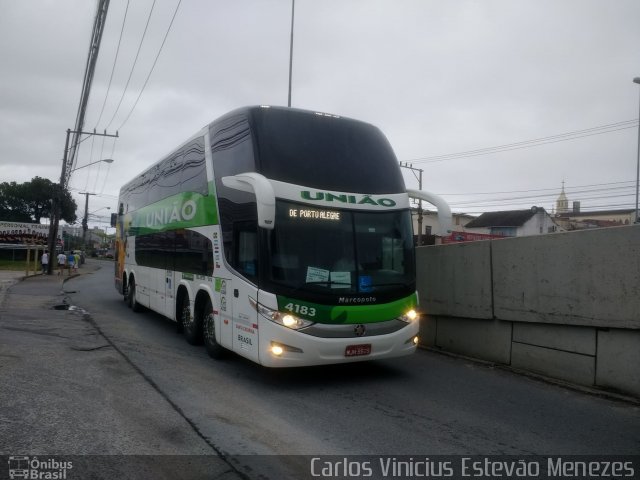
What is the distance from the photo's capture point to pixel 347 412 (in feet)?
19.7

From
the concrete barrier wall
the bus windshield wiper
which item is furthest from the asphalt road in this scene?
the bus windshield wiper

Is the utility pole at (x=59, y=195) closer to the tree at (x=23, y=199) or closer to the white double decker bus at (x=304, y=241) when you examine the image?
the white double decker bus at (x=304, y=241)

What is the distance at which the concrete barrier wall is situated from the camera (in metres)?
6.63

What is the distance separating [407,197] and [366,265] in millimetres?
1468

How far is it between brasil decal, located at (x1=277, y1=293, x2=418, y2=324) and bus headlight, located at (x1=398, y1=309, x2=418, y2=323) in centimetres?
15

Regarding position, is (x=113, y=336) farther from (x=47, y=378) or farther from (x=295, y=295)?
(x=295, y=295)

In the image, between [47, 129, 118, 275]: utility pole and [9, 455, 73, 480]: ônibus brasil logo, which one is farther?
[47, 129, 118, 275]: utility pole

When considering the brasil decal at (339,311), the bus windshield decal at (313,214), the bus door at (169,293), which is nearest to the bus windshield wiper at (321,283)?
the brasil decal at (339,311)

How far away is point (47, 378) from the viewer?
671 centimetres

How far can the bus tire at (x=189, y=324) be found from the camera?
30.8 feet

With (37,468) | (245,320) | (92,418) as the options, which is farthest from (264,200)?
(37,468)

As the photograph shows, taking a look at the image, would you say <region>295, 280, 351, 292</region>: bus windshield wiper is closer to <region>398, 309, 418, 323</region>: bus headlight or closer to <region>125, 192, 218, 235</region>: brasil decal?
<region>398, 309, 418, 323</region>: bus headlight

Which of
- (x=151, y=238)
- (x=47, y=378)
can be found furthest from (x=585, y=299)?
(x=151, y=238)

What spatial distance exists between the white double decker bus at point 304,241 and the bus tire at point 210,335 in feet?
0.08
